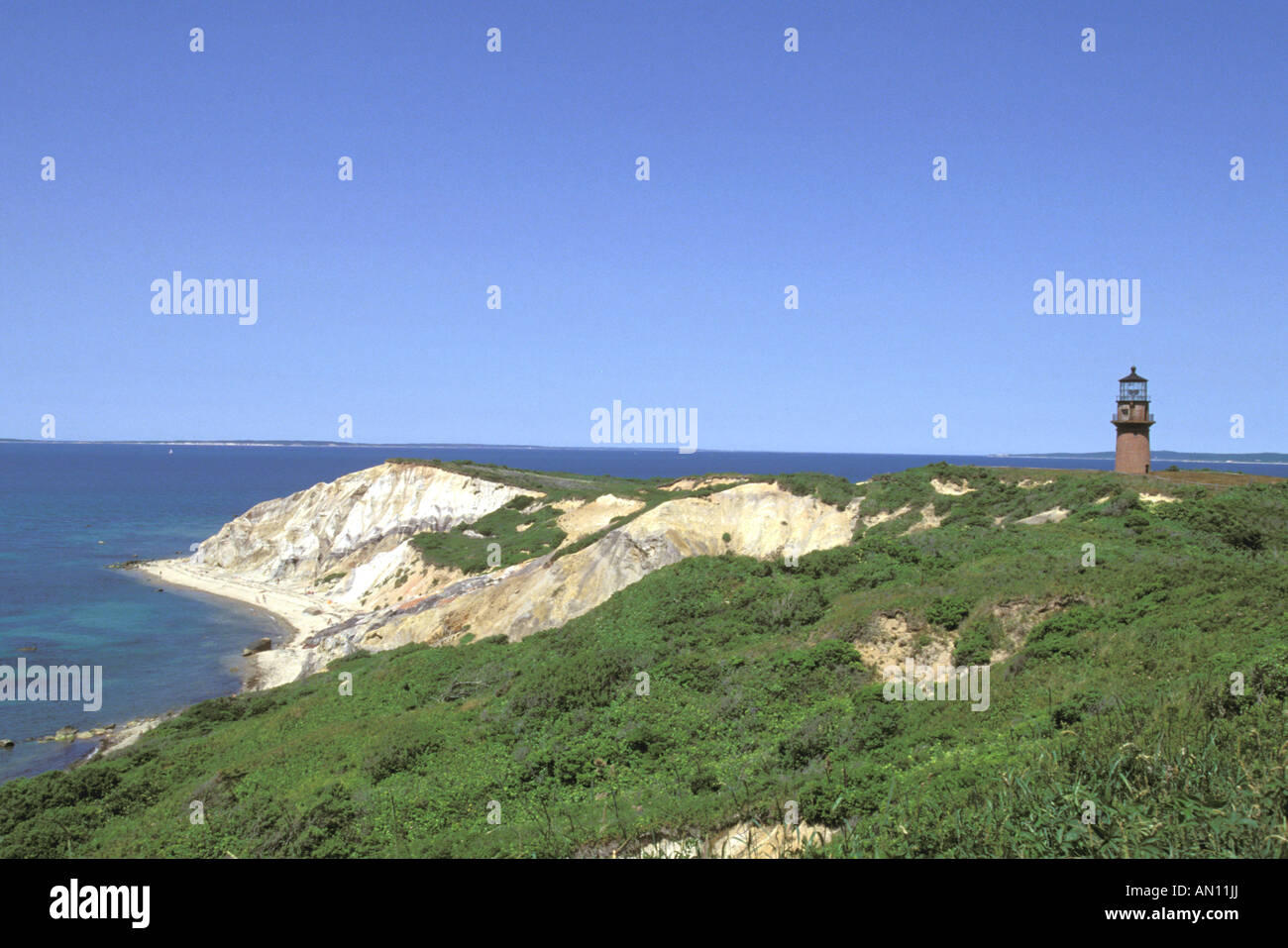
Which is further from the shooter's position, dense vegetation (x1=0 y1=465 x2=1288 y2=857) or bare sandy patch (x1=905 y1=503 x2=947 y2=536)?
bare sandy patch (x1=905 y1=503 x2=947 y2=536)

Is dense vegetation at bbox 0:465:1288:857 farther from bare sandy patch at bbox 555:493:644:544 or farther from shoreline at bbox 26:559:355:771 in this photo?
bare sandy patch at bbox 555:493:644:544

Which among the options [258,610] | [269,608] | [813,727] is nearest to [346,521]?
[269,608]

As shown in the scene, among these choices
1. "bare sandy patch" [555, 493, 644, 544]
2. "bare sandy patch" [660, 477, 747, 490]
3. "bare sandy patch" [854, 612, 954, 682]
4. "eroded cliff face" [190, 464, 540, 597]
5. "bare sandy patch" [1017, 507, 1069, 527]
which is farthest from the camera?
"eroded cliff face" [190, 464, 540, 597]

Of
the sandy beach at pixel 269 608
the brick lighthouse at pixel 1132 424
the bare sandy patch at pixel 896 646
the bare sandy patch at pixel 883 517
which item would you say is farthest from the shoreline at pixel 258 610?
the brick lighthouse at pixel 1132 424

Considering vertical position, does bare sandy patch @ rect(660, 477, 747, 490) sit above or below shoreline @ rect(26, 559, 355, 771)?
above

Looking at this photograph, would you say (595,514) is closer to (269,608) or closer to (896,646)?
(269,608)

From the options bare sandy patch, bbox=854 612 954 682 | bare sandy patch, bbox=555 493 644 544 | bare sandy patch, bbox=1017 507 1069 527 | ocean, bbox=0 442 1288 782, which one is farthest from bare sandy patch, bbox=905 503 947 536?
ocean, bbox=0 442 1288 782
